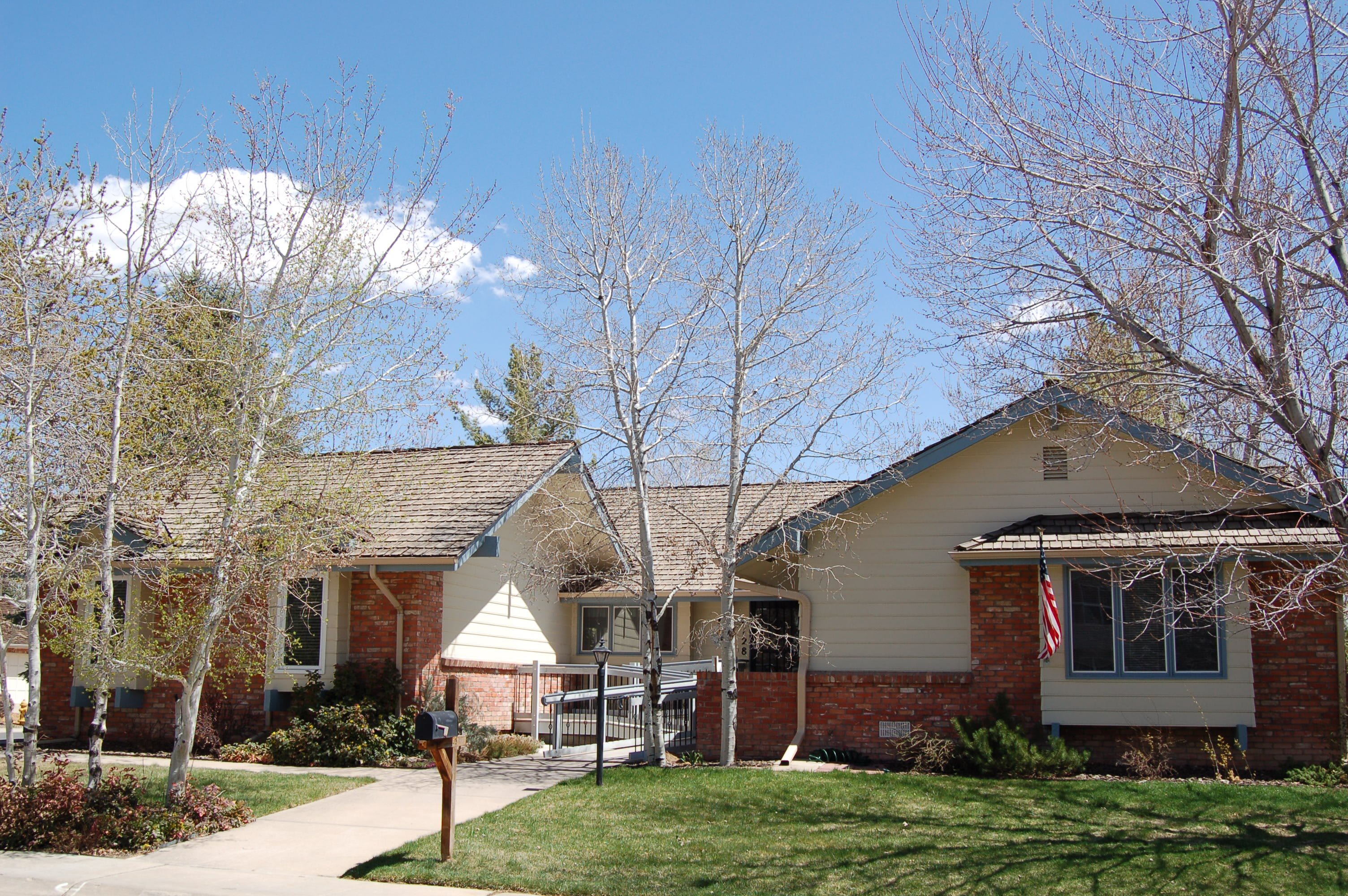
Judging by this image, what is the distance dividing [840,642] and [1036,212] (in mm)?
7294

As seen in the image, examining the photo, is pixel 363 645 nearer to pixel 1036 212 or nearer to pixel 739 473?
pixel 739 473

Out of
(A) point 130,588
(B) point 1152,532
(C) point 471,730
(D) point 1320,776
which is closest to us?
(D) point 1320,776

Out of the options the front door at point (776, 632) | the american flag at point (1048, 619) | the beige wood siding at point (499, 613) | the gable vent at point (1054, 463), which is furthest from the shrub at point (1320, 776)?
the beige wood siding at point (499, 613)

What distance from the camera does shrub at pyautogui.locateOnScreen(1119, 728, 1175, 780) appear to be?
1339 cm

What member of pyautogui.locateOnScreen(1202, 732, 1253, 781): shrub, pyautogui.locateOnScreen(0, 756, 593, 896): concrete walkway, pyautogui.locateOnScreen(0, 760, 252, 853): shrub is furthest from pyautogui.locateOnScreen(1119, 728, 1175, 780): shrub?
pyautogui.locateOnScreen(0, 760, 252, 853): shrub

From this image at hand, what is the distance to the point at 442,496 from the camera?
18406mm

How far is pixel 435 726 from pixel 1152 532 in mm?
9250

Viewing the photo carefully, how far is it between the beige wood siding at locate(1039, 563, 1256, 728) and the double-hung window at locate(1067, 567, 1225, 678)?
112 millimetres

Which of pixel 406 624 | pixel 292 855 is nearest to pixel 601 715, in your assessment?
pixel 292 855

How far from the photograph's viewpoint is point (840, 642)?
628 inches

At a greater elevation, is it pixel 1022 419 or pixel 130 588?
pixel 1022 419

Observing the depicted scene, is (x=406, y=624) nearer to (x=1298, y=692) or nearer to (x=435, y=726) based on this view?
(x=435, y=726)

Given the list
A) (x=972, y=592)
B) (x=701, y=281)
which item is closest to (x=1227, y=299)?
(x=972, y=592)

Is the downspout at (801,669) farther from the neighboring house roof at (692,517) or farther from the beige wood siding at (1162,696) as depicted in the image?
the beige wood siding at (1162,696)
